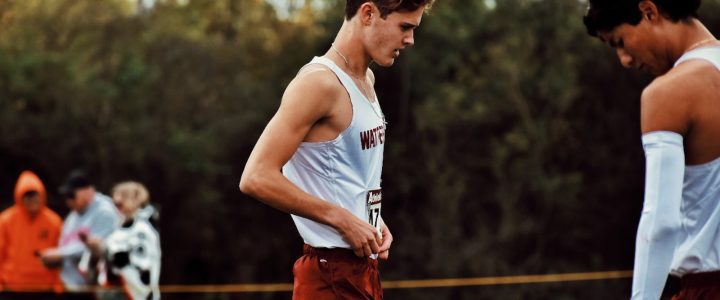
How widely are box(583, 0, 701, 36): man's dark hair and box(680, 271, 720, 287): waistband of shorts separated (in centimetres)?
70

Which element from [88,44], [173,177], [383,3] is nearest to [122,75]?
[88,44]

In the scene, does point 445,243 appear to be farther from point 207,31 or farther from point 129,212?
point 129,212

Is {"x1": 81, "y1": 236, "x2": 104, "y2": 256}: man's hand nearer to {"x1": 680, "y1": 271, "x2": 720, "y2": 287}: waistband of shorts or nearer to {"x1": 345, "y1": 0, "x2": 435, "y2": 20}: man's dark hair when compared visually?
{"x1": 345, "y1": 0, "x2": 435, "y2": 20}: man's dark hair

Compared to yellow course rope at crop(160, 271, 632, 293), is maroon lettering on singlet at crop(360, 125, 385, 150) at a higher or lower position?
higher

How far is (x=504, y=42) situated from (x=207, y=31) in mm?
12614

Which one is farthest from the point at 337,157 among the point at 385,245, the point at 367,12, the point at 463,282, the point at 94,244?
the point at 463,282

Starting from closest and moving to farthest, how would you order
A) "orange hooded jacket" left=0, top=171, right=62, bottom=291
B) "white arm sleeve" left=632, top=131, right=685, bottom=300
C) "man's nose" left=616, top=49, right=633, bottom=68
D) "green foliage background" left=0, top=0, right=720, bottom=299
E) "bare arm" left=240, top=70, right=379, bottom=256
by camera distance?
"white arm sleeve" left=632, top=131, right=685, bottom=300 → "man's nose" left=616, top=49, right=633, bottom=68 → "bare arm" left=240, top=70, right=379, bottom=256 → "orange hooded jacket" left=0, top=171, right=62, bottom=291 → "green foliage background" left=0, top=0, right=720, bottom=299

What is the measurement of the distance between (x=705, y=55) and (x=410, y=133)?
2567 cm

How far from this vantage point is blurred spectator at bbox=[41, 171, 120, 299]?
901cm

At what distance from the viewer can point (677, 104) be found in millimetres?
2891

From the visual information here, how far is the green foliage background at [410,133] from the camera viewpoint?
25.6m

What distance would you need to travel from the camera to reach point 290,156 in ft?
11.2

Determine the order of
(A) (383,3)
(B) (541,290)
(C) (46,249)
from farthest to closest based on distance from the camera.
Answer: (B) (541,290), (C) (46,249), (A) (383,3)

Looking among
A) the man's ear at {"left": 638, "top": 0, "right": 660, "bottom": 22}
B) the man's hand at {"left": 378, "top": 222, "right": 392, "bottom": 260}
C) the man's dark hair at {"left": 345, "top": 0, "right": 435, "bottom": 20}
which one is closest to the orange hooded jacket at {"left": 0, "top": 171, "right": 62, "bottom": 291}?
the man's hand at {"left": 378, "top": 222, "right": 392, "bottom": 260}
